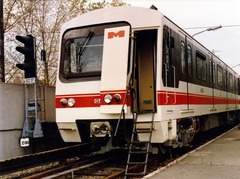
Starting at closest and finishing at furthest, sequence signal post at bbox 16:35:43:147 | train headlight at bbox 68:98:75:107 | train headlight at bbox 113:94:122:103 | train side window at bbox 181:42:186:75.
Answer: train headlight at bbox 113:94:122:103
train headlight at bbox 68:98:75:107
signal post at bbox 16:35:43:147
train side window at bbox 181:42:186:75

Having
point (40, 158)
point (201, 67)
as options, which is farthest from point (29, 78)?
point (201, 67)

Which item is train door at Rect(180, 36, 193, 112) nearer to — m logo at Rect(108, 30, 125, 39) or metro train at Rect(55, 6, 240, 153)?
metro train at Rect(55, 6, 240, 153)

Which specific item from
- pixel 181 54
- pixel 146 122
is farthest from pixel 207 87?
pixel 146 122

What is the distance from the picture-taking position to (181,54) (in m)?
10.2

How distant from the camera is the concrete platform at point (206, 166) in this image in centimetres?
762

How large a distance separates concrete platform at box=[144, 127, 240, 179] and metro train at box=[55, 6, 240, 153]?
66 centimetres

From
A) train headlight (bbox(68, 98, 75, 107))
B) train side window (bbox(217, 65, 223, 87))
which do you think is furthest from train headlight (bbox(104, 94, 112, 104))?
train side window (bbox(217, 65, 223, 87))

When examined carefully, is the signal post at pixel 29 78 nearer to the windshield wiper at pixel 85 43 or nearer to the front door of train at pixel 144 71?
the windshield wiper at pixel 85 43

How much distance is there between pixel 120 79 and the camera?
26.7ft

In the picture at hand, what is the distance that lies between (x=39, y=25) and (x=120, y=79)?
46.6 ft

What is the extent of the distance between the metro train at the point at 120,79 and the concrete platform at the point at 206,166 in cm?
66

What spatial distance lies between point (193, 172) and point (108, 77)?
2.74m

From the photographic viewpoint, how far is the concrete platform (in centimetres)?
762

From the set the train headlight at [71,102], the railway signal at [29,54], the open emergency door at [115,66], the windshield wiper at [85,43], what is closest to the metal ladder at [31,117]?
the railway signal at [29,54]
